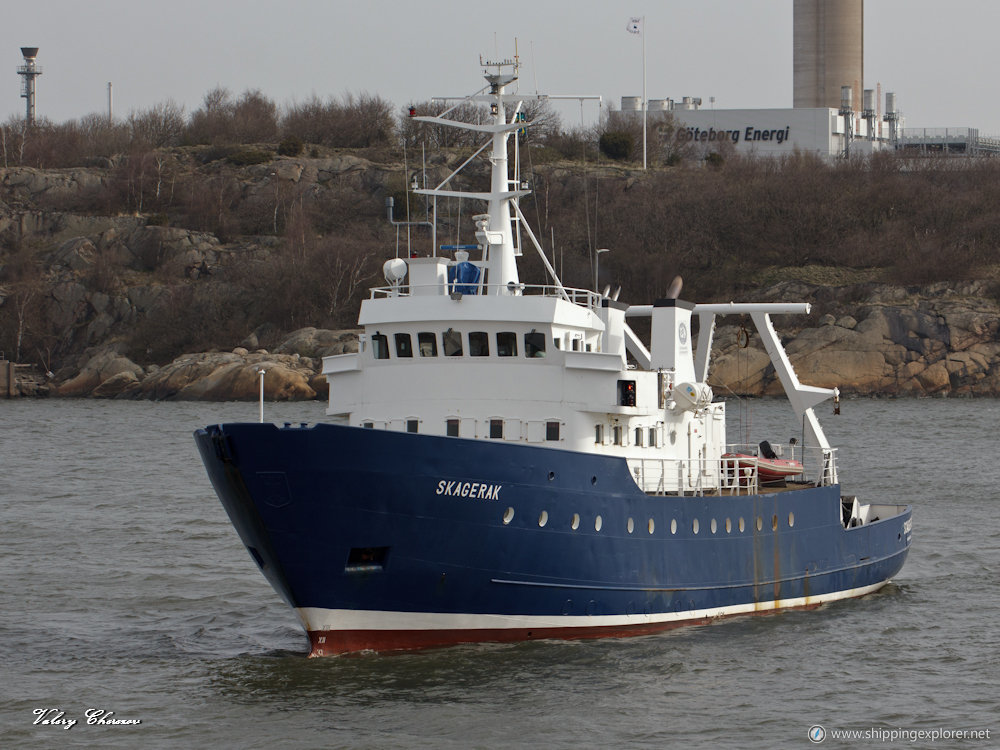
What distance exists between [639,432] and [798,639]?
162 inches

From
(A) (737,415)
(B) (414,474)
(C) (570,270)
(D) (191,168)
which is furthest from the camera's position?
(D) (191,168)

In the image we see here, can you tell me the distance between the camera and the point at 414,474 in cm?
1881

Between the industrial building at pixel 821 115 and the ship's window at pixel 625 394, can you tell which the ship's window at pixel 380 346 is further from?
the industrial building at pixel 821 115

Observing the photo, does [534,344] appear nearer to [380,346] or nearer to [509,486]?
[380,346]

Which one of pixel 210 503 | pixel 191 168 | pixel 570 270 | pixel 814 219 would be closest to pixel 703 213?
pixel 814 219

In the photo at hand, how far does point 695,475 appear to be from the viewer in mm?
23531

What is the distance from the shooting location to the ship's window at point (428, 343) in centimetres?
2211

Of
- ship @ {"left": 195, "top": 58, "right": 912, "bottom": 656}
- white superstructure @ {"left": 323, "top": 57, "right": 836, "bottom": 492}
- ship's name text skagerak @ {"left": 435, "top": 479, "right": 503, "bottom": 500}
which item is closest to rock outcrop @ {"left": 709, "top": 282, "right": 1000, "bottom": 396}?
ship @ {"left": 195, "top": 58, "right": 912, "bottom": 656}

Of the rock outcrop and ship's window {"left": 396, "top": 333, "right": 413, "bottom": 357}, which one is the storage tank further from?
ship's window {"left": 396, "top": 333, "right": 413, "bottom": 357}

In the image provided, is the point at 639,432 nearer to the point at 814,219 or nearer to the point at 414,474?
the point at 414,474

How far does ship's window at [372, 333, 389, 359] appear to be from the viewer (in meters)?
22.5

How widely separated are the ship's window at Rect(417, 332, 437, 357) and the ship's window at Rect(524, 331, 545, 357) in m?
1.47

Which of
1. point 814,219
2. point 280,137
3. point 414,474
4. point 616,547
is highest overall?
point 280,137
